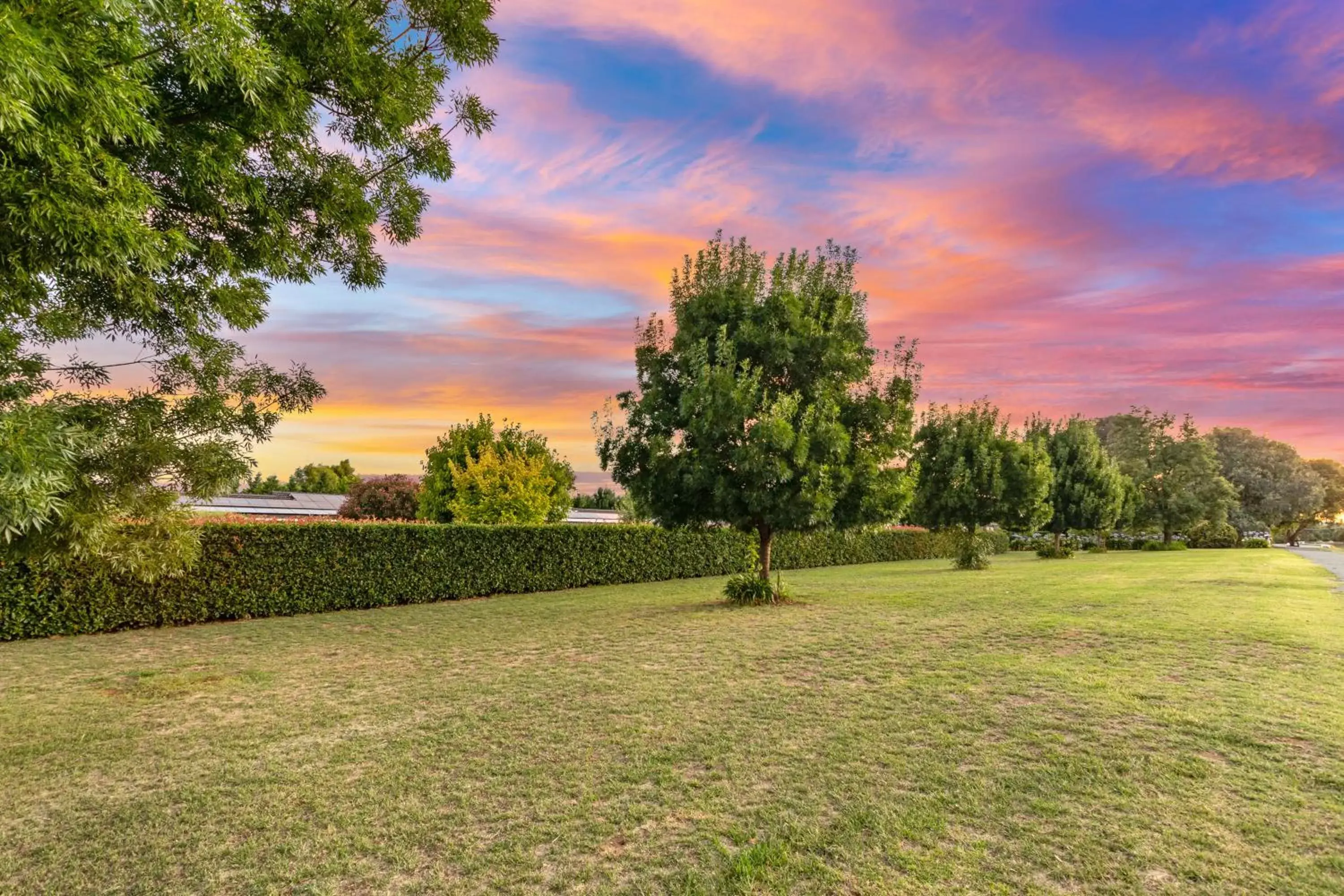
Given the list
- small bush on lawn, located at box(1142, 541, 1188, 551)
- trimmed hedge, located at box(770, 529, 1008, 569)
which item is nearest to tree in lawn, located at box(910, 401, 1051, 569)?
trimmed hedge, located at box(770, 529, 1008, 569)

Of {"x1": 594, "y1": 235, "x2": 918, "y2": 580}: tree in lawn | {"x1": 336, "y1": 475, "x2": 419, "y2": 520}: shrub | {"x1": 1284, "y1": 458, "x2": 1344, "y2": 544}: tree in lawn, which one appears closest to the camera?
{"x1": 594, "y1": 235, "x2": 918, "y2": 580}: tree in lawn

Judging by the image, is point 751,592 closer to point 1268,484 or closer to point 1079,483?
point 1079,483

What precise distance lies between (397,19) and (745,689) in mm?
6676

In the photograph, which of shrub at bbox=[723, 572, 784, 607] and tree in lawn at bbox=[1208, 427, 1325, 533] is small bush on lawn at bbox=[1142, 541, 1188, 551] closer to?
tree in lawn at bbox=[1208, 427, 1325, 533]

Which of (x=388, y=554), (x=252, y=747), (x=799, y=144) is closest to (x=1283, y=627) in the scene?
(x=799, y=144)

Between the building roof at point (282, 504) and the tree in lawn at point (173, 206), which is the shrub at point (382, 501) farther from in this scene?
the tree in lawn at point (173, 206)

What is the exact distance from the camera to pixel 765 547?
44.8 ft

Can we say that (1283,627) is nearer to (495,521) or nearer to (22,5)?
(22,5)

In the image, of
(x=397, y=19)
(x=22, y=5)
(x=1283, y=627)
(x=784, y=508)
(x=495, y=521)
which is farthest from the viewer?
(x=495, y=521)

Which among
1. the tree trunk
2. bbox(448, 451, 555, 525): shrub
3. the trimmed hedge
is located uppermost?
bbox(448, 451, 555, 525): shrub

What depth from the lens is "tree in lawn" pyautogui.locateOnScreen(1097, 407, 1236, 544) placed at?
44.2m

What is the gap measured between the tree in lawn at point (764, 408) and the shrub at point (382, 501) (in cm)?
2135

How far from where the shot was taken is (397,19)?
16.5 ft

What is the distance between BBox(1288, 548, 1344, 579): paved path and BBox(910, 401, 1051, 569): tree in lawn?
9517 mm
